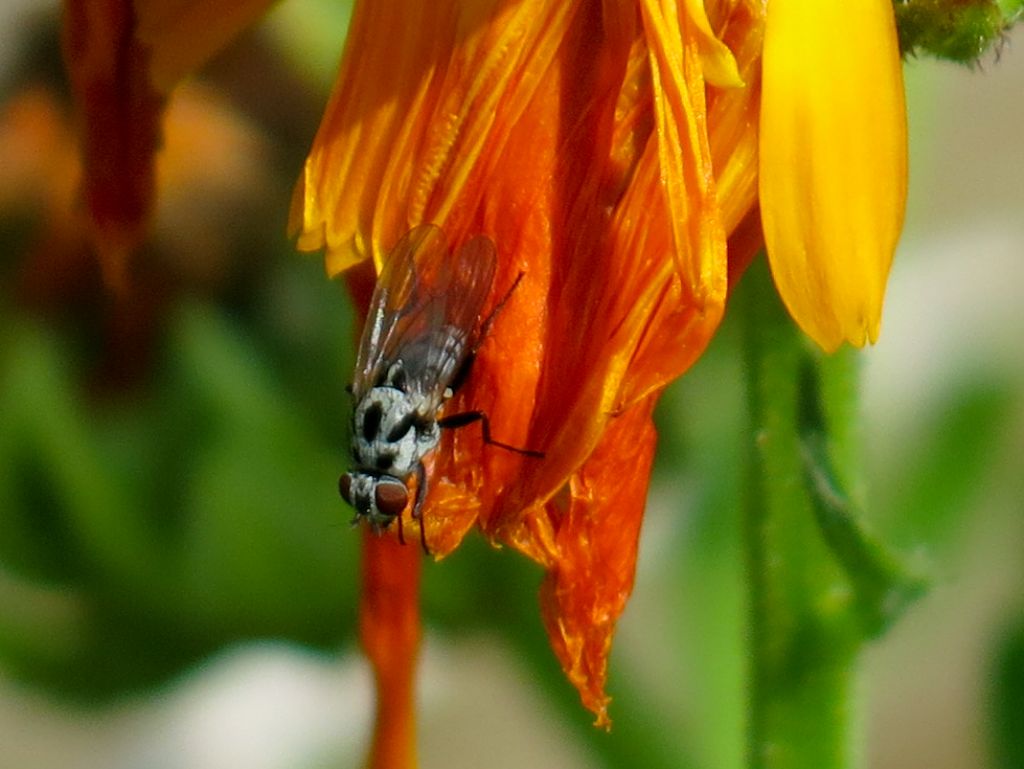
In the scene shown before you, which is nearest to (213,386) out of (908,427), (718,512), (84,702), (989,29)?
(84,702)

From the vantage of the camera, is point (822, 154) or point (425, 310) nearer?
point (822, 154)

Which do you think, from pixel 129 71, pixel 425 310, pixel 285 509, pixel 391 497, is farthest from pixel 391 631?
pixel 285 509

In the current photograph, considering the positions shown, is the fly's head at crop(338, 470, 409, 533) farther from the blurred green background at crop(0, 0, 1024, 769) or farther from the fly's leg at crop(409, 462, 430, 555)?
the blurred green background at crop(0, 0, 1024, 769)

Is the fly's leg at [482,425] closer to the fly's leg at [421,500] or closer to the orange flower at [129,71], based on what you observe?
the fly's leg at [421,500]

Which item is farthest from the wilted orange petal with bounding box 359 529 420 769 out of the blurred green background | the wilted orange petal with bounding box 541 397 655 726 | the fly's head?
the blurred green background

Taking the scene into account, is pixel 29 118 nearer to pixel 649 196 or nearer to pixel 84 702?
pixel 84 702

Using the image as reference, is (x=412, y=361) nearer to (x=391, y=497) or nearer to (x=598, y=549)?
(x=391, y=497)
